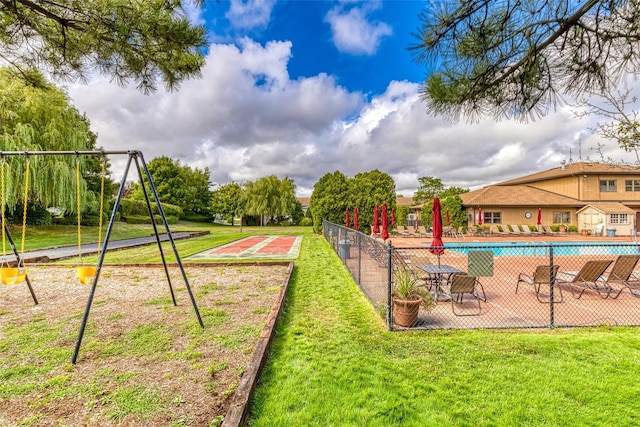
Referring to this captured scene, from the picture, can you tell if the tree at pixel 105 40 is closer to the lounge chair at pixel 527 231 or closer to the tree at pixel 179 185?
the lounge chair at pixel 527 231

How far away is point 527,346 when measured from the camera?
3875 mm

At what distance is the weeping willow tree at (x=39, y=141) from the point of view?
47.4 feet

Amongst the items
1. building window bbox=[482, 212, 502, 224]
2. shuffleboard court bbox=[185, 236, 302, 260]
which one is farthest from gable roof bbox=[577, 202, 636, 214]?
shuffleboard court bbox=[185, 236, 302, 260]

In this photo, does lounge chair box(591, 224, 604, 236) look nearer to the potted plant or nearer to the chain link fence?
the chain link fence

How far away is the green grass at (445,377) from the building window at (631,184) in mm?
32867

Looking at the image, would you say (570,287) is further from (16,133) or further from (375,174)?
(16,133)

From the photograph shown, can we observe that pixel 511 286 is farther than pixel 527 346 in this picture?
Yes

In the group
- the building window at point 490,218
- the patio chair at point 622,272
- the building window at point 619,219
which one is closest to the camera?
the patio chair at point 622,272

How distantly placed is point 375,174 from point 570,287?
51.8 feet

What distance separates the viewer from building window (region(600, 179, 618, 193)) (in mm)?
27280

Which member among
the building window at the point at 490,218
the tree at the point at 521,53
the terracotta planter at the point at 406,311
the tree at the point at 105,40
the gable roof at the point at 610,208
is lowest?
the terracotta planter at the point at 406,311

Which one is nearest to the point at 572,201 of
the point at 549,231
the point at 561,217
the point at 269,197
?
the point at 561,217

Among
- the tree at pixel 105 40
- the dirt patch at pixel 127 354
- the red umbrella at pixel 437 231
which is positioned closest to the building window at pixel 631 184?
the red umbrella at pixel 437 231

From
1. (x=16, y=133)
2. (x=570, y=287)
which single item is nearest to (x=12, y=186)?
(x=16, y=133)
